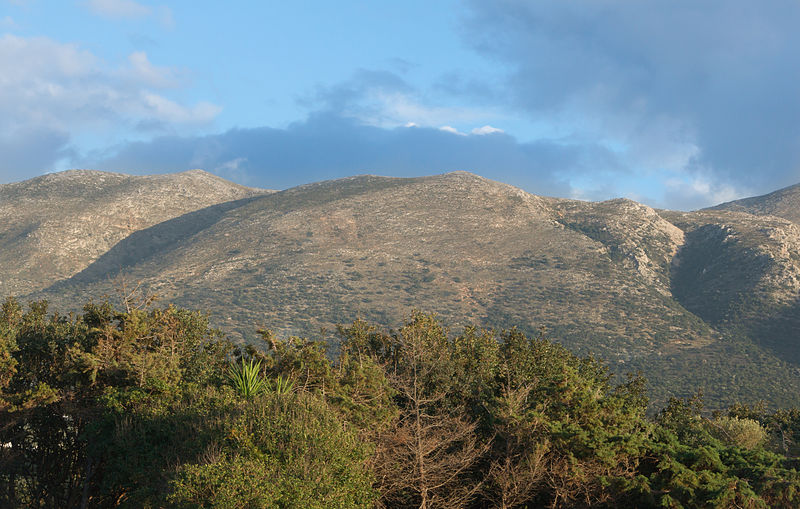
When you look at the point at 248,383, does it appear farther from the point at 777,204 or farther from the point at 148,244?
the point at 777,204

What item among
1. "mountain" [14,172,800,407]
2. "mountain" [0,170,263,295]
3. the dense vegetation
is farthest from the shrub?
"mountain" [0,170,263,295]

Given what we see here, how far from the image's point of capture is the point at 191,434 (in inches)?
729

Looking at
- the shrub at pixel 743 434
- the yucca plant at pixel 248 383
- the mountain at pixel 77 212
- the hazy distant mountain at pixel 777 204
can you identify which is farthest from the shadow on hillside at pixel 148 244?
the hazy distant mountain at pixel 777 204

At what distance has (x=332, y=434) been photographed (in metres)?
16.0

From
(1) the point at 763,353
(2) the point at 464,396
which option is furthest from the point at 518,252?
(2) the point at 464,396

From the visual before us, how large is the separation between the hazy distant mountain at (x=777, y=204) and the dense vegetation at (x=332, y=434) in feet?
384

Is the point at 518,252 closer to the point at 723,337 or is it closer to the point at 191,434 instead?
the point at 723,337

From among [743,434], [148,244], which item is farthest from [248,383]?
[148,244]

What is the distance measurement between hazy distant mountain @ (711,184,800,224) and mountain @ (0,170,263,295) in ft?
435

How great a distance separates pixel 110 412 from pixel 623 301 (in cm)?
7847

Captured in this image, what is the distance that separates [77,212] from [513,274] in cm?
9611

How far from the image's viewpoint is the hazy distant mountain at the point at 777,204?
423ft

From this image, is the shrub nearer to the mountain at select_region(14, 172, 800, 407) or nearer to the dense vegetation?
the dense vegetation

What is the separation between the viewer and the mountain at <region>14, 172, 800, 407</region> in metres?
76.4
